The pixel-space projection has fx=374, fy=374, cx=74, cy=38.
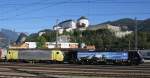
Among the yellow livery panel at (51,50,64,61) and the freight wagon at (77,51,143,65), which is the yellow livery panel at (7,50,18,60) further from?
the freight wagon at (77,51,143,65)

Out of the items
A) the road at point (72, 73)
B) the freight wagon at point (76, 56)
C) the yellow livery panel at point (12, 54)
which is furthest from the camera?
the yellow livery panel at point (12, 54)

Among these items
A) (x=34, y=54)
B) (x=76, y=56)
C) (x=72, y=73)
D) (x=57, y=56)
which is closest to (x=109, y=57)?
(x=76, y=56)

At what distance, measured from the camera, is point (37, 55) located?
83062mm

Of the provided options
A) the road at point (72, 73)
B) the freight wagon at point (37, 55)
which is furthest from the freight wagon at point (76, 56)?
the road at point (72, 73)

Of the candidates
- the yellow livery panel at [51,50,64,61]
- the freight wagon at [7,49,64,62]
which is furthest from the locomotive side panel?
the yellow livery panel at [51,50,64,61]

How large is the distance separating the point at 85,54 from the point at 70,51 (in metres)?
5.38

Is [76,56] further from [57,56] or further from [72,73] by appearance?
[72,73]

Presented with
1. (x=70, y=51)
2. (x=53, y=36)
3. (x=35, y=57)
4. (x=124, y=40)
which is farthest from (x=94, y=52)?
(x=53, y=36)

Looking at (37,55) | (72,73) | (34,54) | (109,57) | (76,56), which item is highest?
(34,54)

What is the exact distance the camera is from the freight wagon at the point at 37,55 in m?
81.4

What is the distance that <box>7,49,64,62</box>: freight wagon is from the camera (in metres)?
81.4

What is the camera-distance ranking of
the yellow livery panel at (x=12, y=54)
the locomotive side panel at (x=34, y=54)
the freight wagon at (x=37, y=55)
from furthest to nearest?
the yellow livery panel at (x=12, y=54) → the locomotive side panel at (x=34, y=54) → the freight wagon at (x=37, y=55)

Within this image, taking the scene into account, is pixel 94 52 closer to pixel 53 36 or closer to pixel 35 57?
pixel 35 57

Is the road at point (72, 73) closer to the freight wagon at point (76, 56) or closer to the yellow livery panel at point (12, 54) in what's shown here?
the freight wagon at point (76, 56)
